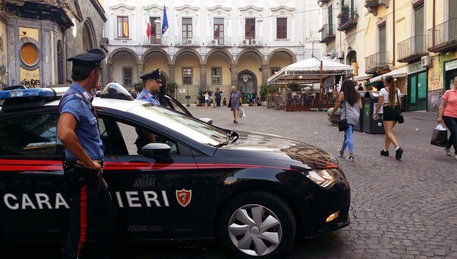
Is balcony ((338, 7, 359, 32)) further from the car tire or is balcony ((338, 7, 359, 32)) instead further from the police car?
the car tire

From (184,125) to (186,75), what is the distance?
1748 inches

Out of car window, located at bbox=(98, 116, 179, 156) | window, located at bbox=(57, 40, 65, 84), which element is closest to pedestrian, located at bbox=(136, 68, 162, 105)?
car window, located at bbox=(98, 116, 179, 156)

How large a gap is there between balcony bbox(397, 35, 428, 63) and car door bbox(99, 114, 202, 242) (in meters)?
23.3

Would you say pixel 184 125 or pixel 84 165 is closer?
pixel 84 165

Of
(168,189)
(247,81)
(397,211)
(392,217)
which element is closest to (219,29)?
(247,81)

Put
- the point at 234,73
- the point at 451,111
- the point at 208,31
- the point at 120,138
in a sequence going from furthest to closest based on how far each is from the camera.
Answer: the point at 234,73 → the point at 208,31 → the point at 451,111 → the point at 120,138

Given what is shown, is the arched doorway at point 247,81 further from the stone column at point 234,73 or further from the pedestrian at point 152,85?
the pedestrian at point 152,85

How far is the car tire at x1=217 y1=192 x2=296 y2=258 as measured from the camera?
3.74 meters

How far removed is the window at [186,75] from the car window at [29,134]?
4456 cm

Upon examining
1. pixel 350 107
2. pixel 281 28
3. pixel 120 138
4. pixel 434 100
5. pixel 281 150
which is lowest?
pixel 281 150

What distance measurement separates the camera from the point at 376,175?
7391 mm

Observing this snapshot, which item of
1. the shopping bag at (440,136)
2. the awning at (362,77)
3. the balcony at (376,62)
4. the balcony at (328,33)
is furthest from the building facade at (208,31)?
the shopping bag at (440,136)

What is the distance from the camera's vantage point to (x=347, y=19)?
3394 cm

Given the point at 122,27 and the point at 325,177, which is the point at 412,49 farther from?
the point at 122,27
